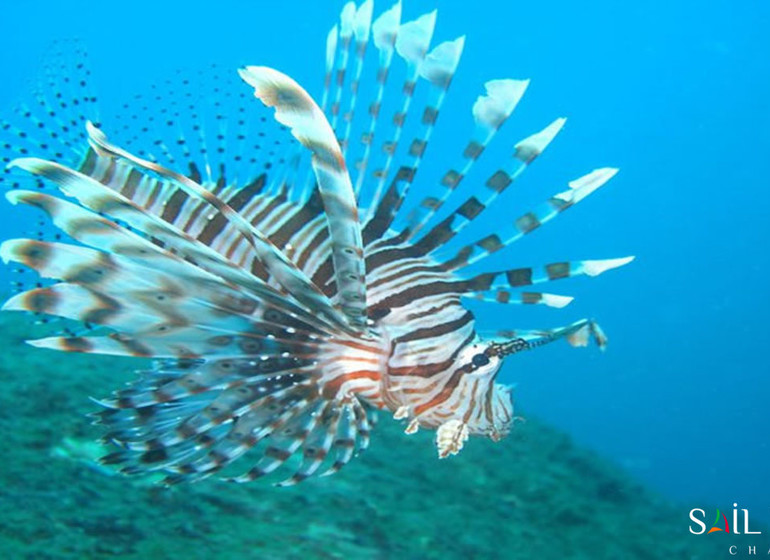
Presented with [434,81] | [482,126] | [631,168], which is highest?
[631,168]

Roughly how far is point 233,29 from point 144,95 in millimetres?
79523

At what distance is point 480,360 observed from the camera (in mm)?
2998

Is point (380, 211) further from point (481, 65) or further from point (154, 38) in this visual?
point (154, 38)

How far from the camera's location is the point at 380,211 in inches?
138

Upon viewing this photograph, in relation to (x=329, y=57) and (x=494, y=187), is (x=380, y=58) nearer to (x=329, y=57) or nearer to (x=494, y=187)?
(x=329, y=57)

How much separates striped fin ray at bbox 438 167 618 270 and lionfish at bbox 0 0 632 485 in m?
0.01

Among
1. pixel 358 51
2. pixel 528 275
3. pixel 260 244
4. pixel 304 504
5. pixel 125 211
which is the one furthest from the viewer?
pixel 304 504

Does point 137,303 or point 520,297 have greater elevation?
point 520,297

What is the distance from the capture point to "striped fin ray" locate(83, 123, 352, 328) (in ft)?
6.63

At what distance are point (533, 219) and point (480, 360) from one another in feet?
2.62

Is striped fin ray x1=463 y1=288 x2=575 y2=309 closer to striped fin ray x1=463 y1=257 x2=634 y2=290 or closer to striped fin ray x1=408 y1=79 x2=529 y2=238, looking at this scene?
striped fin ray x1=463 y1=257 x2=634 y2=290

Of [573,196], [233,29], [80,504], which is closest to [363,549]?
[80,504]

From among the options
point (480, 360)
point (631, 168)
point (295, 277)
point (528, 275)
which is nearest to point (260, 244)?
point (295, 277)

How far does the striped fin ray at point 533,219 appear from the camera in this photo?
3070 mm
